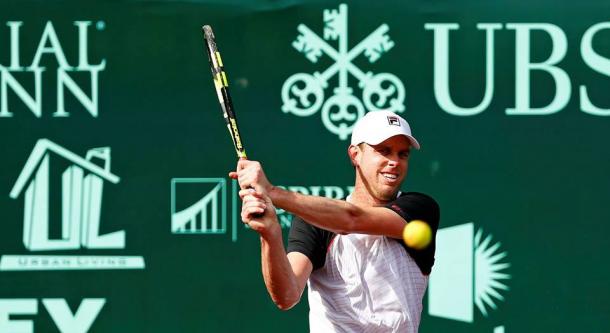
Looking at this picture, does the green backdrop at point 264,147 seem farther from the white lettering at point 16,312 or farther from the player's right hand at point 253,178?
the player's right hand at point 253,178

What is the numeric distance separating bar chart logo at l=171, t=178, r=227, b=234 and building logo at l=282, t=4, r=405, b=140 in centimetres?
50

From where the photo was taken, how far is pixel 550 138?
5582mm

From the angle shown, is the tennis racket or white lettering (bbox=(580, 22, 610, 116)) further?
white lettering (bbox=(580, 22, 610, 116))

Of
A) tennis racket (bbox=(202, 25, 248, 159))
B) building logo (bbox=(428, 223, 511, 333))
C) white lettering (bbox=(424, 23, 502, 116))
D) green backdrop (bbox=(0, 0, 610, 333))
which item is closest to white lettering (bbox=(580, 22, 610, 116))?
green backdrop (bbox=(0, 0, 610, 333))

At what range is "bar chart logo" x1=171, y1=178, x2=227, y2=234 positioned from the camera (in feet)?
18.0

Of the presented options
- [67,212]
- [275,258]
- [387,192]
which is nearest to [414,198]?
[387,192]

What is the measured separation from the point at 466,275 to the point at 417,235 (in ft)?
6.38

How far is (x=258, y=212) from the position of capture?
3434 millimetres

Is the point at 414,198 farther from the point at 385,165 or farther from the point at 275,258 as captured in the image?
the point at 275,258

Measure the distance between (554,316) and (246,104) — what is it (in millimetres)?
1762

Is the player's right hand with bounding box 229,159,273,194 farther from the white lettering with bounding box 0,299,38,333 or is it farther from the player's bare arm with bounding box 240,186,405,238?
the white lettering with bounding box 0,299,38,333

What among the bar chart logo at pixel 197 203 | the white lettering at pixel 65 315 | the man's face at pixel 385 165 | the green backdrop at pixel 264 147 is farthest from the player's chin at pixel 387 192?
the white lettering at pixel 65 315

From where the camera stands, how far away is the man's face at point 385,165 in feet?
12.8

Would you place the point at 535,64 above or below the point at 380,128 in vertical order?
above
